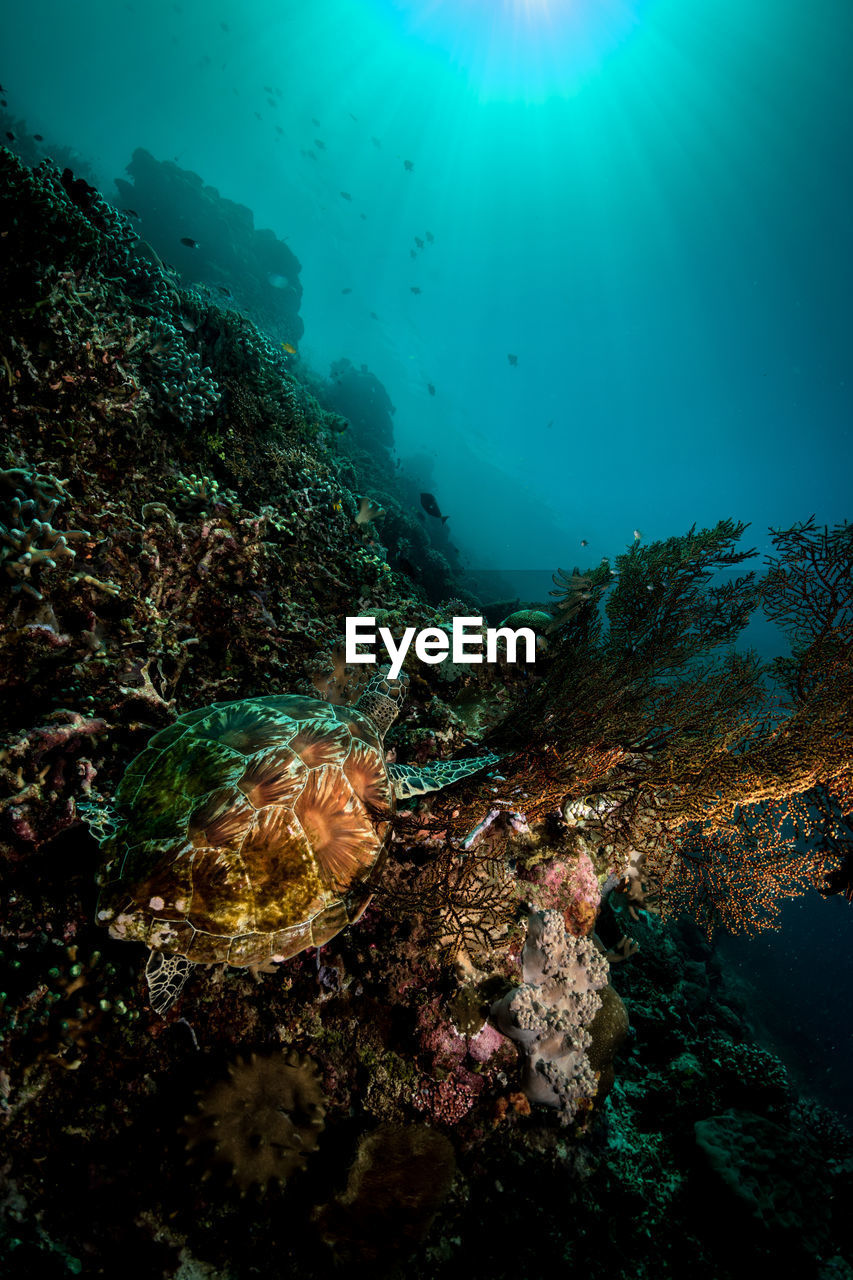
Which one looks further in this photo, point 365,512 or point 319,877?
point 365,512

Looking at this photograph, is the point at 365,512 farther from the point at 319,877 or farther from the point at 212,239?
the point at 212,239

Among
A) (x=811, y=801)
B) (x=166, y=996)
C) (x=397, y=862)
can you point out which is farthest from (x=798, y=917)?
(x=166, y=996)

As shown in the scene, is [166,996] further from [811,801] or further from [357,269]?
[357,269]

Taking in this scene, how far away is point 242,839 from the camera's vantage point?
103 inches

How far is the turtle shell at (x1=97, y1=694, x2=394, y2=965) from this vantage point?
2496 millimetres

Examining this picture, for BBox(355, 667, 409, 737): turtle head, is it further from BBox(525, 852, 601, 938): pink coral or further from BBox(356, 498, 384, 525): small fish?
BBox(356, 498, 384, 525): small fish

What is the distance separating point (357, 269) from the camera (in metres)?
69.5

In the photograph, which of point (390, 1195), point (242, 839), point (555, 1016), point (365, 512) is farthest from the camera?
point (365, 512)

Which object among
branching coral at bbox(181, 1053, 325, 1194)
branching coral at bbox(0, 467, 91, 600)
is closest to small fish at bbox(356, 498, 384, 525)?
branching coral at bbox(0, 467, 91, 600)

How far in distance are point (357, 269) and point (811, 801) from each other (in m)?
89.6

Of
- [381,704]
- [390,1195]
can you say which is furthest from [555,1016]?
[381,704]

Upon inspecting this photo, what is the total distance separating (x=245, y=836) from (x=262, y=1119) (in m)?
1.92

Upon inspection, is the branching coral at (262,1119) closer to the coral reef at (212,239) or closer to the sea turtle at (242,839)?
the sea turtle at (242,839)

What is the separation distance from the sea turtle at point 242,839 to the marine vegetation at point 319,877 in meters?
0.02
